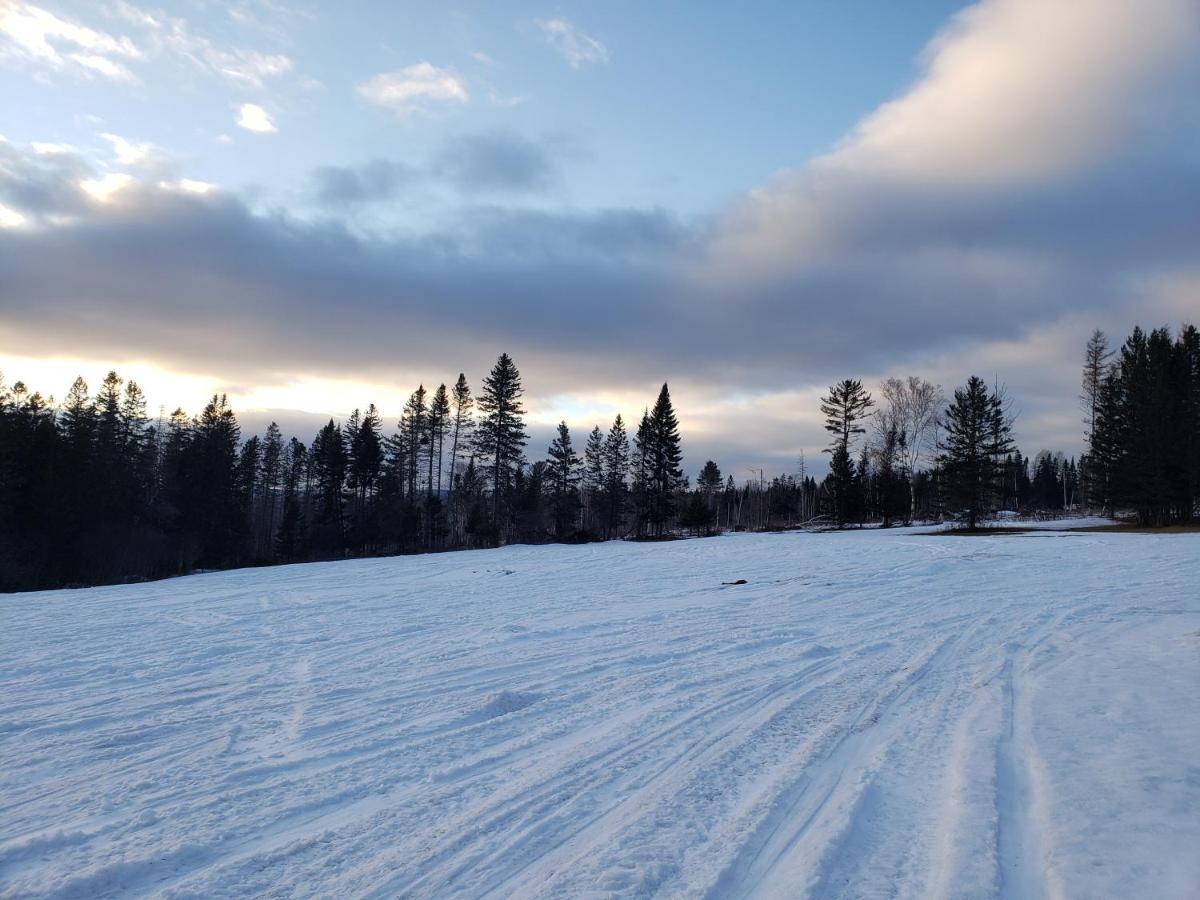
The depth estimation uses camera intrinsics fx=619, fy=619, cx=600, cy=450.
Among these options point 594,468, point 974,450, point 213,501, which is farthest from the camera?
point 594,468

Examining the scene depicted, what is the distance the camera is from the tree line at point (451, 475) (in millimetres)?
34969

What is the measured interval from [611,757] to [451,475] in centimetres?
5367

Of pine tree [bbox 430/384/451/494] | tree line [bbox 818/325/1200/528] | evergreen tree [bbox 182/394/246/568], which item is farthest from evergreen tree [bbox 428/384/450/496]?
tree line [bbox 818/325/1200/528]

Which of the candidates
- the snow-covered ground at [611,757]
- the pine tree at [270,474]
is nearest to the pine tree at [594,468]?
the pine tree at [270,474]

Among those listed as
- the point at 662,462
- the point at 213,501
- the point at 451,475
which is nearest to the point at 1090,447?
the point at 662,462

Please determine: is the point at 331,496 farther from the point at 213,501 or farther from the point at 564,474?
the point at 564,474

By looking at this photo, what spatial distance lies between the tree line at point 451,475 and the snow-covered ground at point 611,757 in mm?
29611

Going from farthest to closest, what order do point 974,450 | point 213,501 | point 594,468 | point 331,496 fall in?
1. point 594,468
2. point 331,496
3. point 213,501
4. point 974,450

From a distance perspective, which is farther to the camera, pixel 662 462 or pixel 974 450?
pixel 662 462

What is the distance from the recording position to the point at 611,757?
400cm

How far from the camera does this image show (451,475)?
184 ft

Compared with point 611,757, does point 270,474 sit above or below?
above

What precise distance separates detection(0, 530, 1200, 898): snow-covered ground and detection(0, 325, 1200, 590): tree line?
1166 inches

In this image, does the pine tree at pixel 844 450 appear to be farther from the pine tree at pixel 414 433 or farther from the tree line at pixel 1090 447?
the pine tree at pixel 414 433
